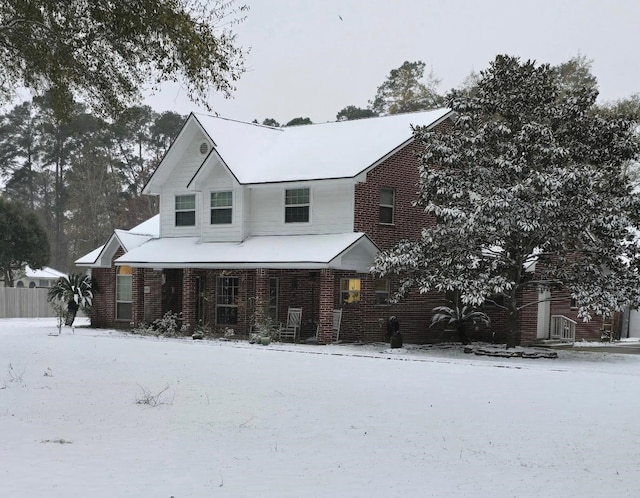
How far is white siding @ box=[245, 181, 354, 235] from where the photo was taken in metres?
25.3

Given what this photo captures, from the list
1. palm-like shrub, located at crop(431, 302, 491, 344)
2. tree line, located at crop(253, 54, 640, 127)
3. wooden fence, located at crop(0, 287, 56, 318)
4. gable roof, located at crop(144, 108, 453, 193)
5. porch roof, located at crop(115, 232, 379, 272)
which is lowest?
wooden fence, located at crop(0, 287, 56, 318)

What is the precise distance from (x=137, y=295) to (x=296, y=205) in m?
7.02

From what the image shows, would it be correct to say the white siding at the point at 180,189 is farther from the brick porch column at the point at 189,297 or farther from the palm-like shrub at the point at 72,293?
the palm-like shrub at the point at 72,293

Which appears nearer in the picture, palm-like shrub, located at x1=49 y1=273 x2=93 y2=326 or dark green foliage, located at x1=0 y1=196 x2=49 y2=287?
palm-like shrub, located at x1=49 y1=273 x2=93 y2=326

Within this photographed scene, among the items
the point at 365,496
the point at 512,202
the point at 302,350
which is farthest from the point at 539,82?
the point at 365,496

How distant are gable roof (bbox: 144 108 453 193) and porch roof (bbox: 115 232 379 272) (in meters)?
1.96

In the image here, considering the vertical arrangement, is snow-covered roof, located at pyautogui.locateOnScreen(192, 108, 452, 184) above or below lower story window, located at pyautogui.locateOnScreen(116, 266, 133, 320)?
above

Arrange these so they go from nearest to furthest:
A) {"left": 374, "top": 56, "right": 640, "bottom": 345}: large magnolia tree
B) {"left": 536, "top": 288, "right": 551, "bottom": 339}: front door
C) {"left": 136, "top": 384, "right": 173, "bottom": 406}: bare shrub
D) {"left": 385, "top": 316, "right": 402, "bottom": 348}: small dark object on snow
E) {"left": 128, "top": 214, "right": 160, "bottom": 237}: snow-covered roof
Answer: {"left": 136, "top": 384, "right": 173, "bottom": 406}: bare shrub, {"left": 374, "top": 56, "right": 640, "bottom": 345}: large magnolia tree, {"left": 385, "top": 316, "right": 402, "bottom": 348}: small dark object on snow, {"left": 536, "top": 288, "right": 551, "bottom": 339}: front door, {"left": 128, "top": 214, "right": 160, "bottom": 237}: snow-covered roof

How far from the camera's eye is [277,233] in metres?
26.9

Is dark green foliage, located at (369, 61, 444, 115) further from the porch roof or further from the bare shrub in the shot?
the bare shrub

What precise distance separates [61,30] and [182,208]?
15.4 m

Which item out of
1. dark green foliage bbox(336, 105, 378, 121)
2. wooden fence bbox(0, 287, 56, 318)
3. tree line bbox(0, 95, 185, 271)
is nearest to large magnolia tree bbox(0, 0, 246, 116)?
wooden fence bbox(0, 287, 56, 318)

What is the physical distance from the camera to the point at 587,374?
17391mm

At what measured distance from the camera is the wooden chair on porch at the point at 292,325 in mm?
25953
